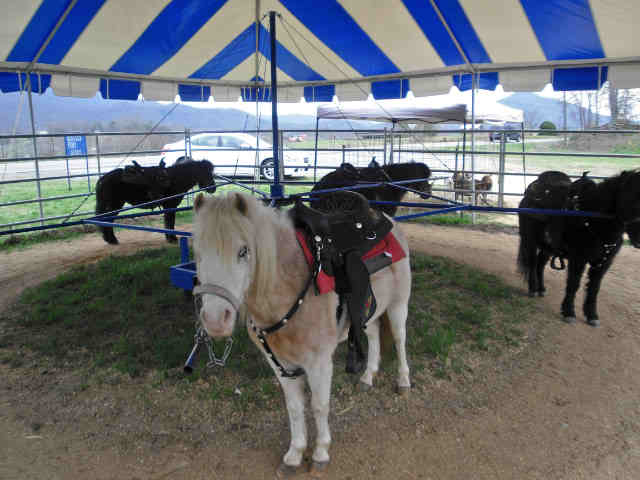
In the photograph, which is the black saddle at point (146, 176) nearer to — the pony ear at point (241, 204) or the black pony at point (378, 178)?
the black pony at point (378, 178)

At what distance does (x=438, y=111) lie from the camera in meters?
8.65

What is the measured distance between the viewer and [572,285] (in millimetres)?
3666

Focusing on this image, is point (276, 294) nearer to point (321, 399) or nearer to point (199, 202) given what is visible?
point (199, 202)

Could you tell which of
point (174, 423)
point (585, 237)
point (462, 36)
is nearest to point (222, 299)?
point (174, 423)

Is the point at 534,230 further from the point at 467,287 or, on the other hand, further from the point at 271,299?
the point at 271,299

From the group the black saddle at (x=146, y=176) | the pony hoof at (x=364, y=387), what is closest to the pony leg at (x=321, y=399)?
the pony hoof at (x=364, y=387)

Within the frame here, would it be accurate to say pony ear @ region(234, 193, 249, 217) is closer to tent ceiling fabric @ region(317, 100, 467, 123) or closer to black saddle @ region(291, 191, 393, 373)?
black saddle @ region(291, 191, 393, 373)

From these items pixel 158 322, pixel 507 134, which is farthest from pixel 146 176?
pixel 507 134

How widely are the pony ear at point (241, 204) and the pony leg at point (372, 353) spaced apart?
1.52 m

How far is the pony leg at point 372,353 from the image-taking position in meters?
2.71

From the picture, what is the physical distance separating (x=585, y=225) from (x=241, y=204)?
124 inches

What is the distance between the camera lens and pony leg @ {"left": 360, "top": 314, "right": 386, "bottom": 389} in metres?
2.71

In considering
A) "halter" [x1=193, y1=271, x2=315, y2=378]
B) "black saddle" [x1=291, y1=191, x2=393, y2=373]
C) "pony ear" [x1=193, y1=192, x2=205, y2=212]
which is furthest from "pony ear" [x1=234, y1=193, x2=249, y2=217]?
"black saddle" [x1=291, y1=191, x2=393, y2=373]

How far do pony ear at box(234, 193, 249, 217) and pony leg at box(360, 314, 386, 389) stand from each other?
1.52 m
